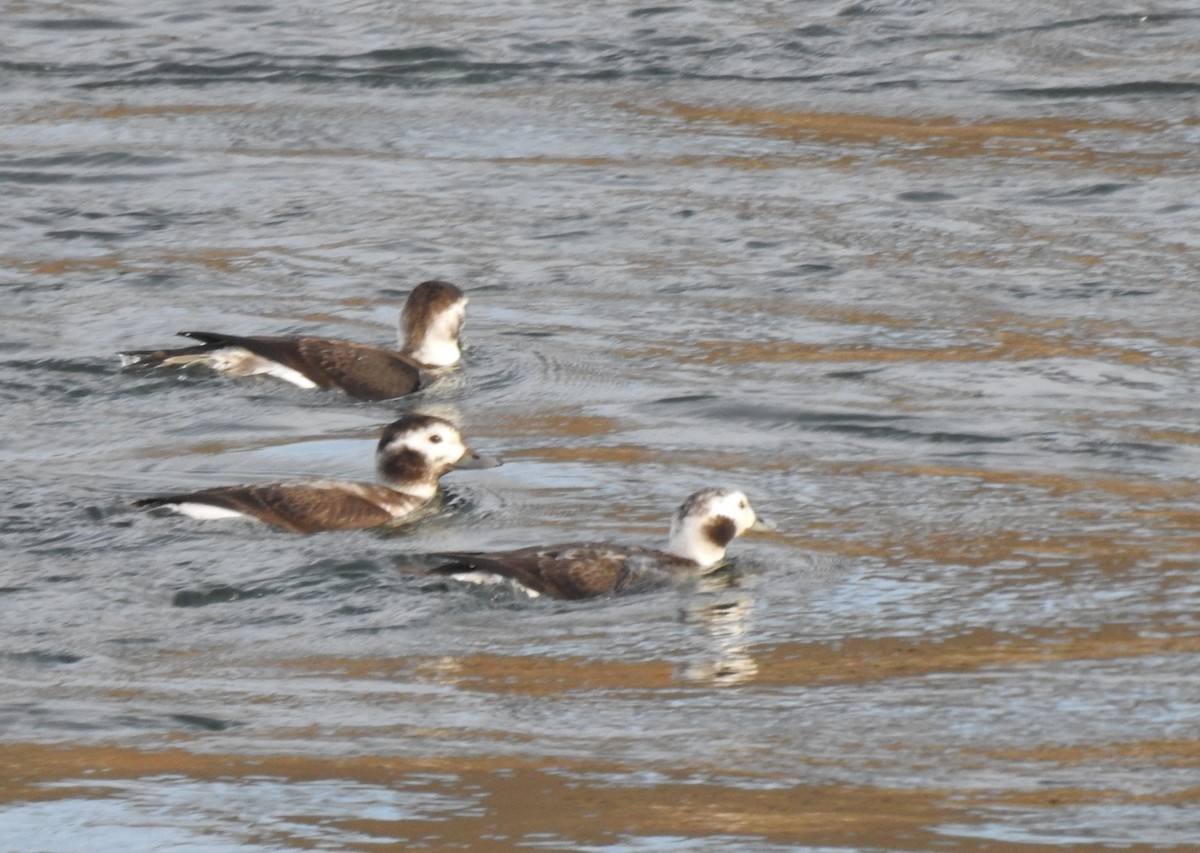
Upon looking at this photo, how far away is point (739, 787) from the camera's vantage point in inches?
247

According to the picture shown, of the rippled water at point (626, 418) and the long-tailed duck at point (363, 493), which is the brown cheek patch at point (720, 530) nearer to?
the rippled water at point (626, 418)

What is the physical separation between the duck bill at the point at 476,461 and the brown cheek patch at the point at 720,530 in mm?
1746

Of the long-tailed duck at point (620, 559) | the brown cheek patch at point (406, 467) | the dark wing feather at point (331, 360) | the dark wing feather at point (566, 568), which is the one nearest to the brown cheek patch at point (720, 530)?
the long-tailed duck at point (620, 559)

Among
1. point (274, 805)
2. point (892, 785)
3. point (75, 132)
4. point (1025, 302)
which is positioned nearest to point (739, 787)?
Result: point (892, 785)

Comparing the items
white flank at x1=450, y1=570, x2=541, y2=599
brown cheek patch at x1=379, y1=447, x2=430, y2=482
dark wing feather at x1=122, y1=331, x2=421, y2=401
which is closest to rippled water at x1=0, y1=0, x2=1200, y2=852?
white flank at x1=450, y1=570, x2=541, y2=599

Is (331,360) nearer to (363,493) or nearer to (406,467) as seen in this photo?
(406,467)

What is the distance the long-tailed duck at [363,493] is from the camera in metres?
9.39

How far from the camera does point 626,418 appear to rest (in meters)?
11.6

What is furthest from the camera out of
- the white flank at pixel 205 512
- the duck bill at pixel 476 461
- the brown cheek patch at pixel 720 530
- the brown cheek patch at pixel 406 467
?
the duck bill at pixel 476 461

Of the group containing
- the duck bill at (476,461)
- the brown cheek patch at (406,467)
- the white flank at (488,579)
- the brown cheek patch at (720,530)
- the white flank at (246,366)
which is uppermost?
the white flank at (246,366)

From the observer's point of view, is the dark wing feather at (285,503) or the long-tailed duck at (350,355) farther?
the long-tailed duck at (350,355)

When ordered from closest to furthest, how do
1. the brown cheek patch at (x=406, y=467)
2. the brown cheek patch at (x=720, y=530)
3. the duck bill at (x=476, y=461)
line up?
the brown cheek patch at (x=720, y=530) < the brown cheek patch at (x=406, y=467) < the duck bill at (x=476, y=461)

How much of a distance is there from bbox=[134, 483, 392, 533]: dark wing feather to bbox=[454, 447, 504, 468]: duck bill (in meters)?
0.82

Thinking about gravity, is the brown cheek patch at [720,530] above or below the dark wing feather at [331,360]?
below
